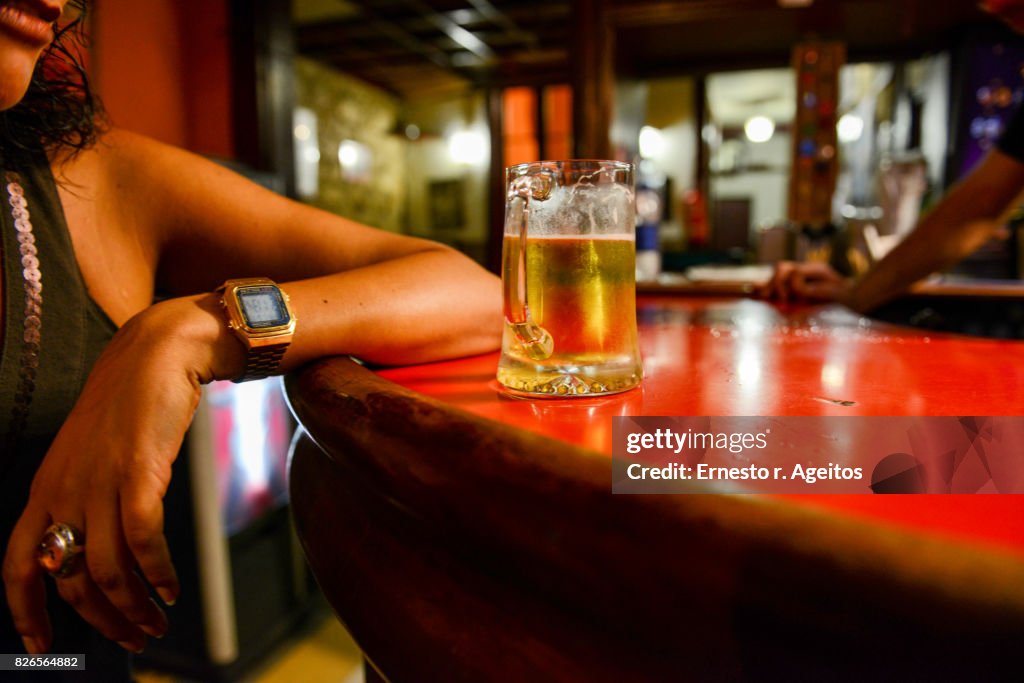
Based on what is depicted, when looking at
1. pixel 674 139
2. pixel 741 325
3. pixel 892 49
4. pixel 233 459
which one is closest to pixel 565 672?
pixel 741 325

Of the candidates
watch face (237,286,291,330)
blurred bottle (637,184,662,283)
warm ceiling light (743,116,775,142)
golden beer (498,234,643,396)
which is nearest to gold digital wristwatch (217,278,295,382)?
watch face (237,286,291,330)

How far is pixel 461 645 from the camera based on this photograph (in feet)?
1.57

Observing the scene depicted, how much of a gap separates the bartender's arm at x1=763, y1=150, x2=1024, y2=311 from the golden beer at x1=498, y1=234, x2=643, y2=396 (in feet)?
4.26

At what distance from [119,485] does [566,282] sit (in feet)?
1.57

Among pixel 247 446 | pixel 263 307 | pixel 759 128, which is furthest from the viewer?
pixel 759 128

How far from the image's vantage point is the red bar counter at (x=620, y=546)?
11.7 inches

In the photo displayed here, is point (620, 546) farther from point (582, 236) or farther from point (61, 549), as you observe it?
point (61, 549)

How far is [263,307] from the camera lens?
0.71 metres

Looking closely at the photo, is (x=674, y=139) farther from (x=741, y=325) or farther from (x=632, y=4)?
(x=741, y=325)

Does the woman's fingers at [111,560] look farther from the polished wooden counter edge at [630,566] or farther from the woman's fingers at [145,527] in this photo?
the polished wooden counter edge at [630,566]

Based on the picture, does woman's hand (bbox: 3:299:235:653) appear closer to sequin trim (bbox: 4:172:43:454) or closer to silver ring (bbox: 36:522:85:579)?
silver ring (bbox: 36:522:85:579)

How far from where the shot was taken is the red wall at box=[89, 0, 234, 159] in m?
3.56

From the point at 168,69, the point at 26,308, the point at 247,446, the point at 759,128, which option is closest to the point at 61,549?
the point at 26,308

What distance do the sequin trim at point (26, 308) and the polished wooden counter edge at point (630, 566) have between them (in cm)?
51
